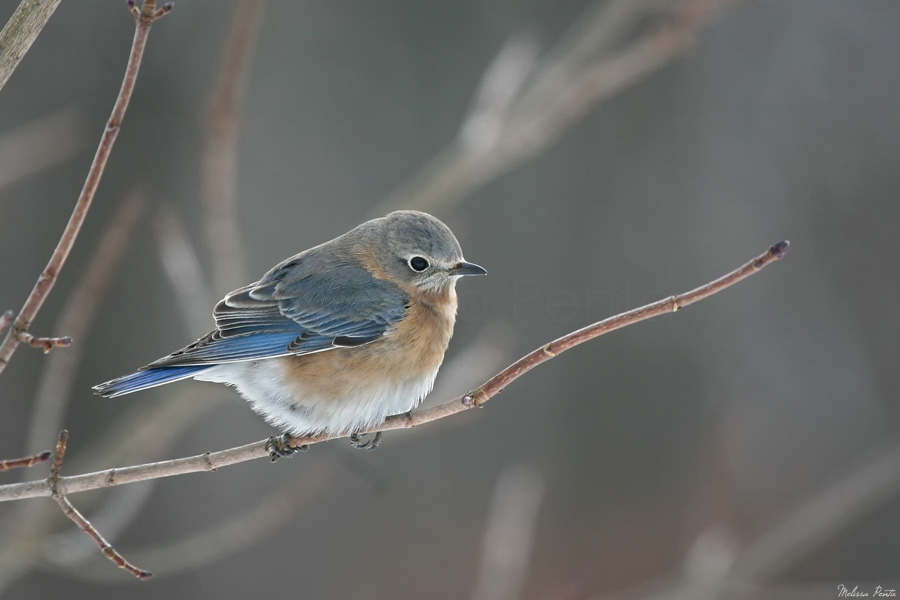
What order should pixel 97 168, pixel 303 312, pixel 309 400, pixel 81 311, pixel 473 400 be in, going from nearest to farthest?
1. pixel 97 168
2. pixel 473 400
3. pixel 81 311
4. pixel 309 400
5. pixel 303 312

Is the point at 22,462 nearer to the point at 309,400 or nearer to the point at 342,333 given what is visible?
the point at 309,400

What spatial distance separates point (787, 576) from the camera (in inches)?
340

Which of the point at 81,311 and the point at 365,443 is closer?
the point at 81,311

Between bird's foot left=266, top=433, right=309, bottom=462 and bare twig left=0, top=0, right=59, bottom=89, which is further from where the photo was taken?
bird's foot left=266, top=433, right=309, bottom=462

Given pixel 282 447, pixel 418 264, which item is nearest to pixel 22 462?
pixel 282 447

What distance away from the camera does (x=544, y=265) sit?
32.6 feet

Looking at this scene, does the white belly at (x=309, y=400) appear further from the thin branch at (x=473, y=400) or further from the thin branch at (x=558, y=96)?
the thin branch at (x=558, y=96)

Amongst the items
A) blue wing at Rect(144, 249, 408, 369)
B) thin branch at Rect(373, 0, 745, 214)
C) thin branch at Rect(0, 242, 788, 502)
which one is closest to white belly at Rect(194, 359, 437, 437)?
blue wing at Rect(144, 249, 408, 369)

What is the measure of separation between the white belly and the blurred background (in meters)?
3.15

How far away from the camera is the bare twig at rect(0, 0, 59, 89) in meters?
2.55

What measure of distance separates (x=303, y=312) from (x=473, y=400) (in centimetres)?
193

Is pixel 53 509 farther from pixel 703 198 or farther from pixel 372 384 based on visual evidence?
pixel 703 198

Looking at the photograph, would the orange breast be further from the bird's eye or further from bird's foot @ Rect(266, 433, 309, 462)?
bird's foot @ Rect(266, 433, 309, 462)

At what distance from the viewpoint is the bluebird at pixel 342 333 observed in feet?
14.2
